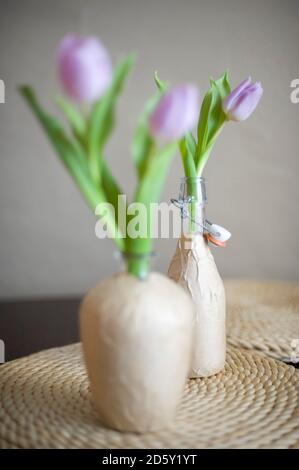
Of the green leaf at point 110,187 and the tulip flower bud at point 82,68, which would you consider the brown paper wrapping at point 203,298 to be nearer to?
the green leaf at point 110,187

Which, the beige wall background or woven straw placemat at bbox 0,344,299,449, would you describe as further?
the beige wall background

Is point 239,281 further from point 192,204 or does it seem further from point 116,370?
point 116,370

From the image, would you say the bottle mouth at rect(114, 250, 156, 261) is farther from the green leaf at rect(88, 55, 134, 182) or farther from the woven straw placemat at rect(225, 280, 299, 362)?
the woven straw placemat at rect(225, 280, 299, 362)

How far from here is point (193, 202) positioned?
64 centimetres

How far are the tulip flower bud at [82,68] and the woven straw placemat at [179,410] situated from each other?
32 cm

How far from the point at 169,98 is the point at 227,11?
4.16 ft

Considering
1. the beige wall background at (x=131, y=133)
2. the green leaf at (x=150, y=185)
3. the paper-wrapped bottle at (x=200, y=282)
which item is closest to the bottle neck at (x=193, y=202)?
the paper-wrapped bottle at (x=200, y=282)

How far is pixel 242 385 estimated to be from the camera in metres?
0.62

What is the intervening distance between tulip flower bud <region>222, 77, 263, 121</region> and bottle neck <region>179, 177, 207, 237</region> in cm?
10

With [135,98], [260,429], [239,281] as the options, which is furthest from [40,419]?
[135,98]

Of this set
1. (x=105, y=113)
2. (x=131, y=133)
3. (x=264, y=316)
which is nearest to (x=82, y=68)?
(x=105, y=113)

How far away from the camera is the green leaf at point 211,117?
0.64m

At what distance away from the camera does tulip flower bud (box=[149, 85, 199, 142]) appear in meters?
0.40

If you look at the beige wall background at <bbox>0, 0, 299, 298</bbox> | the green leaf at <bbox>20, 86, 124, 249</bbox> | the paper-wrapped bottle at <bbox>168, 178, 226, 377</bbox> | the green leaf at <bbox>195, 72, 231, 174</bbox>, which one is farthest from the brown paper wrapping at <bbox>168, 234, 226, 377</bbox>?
the beige wall background at <bbox>0, 0, 299, 298</bbox>
